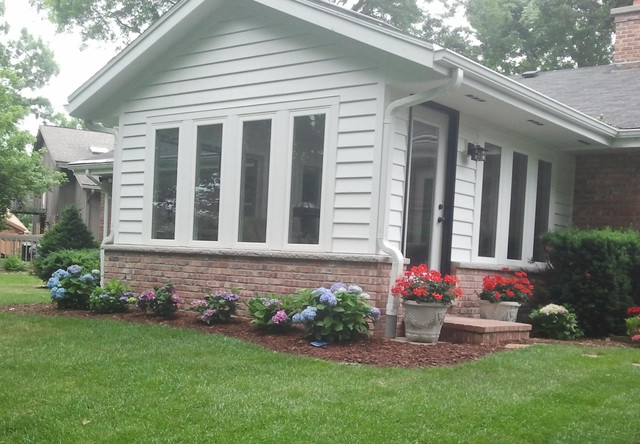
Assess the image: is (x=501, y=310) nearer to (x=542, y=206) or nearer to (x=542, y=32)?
(x=542, y=206)

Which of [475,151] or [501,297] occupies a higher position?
[475,151]

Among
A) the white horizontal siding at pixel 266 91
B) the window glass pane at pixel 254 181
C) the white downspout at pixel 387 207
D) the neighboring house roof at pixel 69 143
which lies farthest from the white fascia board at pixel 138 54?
the neighboring house roof at pixel 69 143

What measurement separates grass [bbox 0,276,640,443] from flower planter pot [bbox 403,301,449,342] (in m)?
0.79

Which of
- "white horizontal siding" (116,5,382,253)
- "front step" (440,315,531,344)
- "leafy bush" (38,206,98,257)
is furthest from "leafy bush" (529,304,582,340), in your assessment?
"leafy bush" (38,206,98,257)

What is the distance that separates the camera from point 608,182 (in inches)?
390

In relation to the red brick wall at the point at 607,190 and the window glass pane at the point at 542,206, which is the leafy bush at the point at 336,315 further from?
the red brick wall at the point at 607,190

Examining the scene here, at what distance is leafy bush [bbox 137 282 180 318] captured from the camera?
7906mm

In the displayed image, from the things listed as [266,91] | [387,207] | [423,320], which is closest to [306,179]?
[387,207]

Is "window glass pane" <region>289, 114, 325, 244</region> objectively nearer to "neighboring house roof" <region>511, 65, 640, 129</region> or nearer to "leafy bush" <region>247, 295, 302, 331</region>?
"leafy bush" <region>247, 295, 302, 331</region>

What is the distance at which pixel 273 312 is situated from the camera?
22.4 ft

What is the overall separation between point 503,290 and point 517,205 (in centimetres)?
149

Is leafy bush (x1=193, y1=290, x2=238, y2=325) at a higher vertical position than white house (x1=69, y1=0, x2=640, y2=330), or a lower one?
lower

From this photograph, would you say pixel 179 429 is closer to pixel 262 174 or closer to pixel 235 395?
pixel 235 395

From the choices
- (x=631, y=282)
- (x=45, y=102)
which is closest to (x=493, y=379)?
(x=631, y=282)
